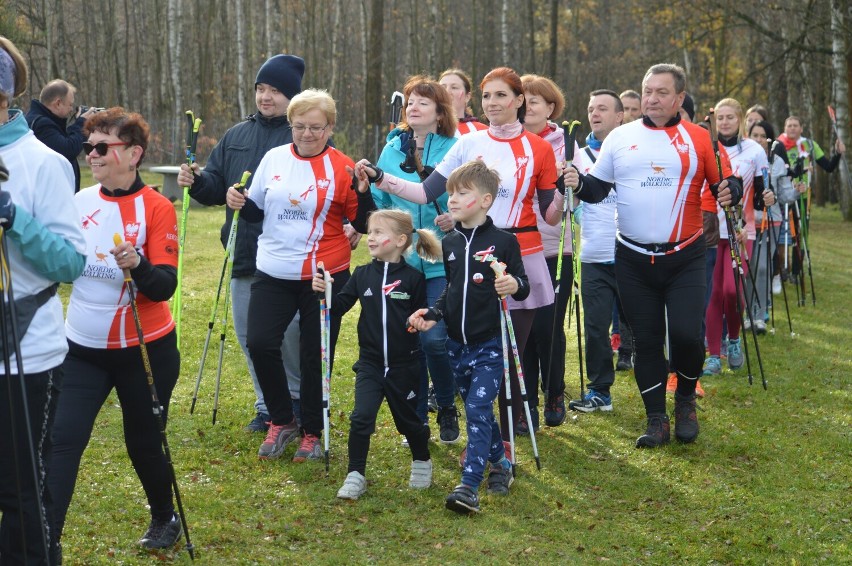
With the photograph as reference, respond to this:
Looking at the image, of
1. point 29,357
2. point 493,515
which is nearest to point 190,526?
point 493,515

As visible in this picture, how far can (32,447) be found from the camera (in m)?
3.52

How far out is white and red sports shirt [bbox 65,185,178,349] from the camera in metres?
4.62

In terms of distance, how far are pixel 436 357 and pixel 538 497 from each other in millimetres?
1230

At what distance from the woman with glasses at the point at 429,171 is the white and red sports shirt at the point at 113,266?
2242 millimetres

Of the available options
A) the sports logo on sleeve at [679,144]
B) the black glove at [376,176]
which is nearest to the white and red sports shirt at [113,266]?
the black glove at [376,176]

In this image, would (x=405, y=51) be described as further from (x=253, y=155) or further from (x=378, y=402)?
(x=378, y=402)

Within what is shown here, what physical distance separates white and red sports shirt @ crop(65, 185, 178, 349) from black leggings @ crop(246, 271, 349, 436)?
1.58 m

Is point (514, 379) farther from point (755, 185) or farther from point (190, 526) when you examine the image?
point (755, 185)

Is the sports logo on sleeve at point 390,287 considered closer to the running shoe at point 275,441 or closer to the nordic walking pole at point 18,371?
the running shoe at point 275,441

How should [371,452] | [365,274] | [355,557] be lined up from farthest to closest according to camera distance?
[371,452] → [365,274] → [355,557]

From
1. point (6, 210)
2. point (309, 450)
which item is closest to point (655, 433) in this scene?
point (309, 450)

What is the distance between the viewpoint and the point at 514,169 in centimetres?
636

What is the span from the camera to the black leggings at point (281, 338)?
6324 millimetres

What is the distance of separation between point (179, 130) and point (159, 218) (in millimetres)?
30965
